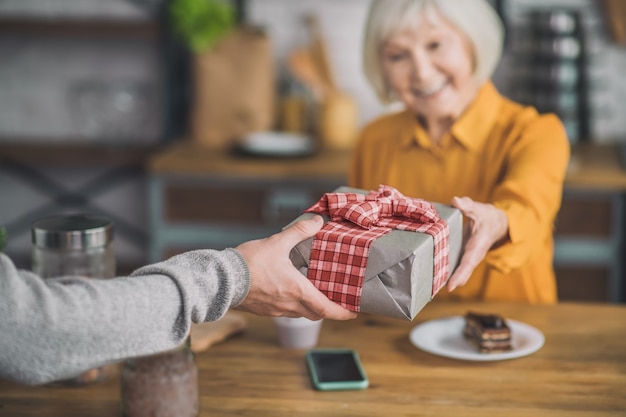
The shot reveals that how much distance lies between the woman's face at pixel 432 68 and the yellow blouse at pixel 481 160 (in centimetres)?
6

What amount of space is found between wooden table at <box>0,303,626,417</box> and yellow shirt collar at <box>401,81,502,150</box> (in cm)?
58

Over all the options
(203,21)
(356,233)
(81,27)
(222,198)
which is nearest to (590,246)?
(222,198)

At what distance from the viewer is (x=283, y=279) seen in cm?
147

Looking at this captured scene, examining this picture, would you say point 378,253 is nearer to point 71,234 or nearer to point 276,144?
point 71,234

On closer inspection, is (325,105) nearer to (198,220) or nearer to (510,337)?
(198,220)

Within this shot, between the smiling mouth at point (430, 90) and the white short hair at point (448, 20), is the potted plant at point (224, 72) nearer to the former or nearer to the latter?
the white short hair at point (448, 20)

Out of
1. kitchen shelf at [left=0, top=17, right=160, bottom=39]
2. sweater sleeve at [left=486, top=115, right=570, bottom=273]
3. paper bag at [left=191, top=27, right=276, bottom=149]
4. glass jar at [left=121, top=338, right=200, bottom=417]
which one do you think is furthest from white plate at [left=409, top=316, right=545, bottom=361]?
kitchen shelf at [left=0, top=17, right=160, bottom=39]

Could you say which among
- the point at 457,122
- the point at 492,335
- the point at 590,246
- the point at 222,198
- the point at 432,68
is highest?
the point at 432,68

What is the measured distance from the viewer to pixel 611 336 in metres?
1.88

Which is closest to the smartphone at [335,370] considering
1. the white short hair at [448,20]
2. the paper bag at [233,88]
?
the white short hair at [448,20]

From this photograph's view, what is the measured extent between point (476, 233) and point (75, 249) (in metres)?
0.77

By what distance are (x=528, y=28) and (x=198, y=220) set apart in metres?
1.63

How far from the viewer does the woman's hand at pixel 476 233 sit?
5.44ft

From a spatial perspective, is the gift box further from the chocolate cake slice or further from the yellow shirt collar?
the yellow shirt collar
